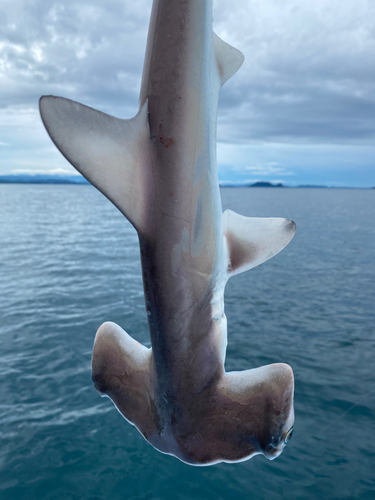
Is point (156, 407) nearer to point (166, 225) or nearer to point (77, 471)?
point (166, 225)

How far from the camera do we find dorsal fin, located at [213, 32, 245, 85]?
2.84 metres

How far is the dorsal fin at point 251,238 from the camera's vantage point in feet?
10.3

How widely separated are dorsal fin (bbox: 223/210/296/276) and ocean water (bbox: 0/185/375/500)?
4195 millimetres

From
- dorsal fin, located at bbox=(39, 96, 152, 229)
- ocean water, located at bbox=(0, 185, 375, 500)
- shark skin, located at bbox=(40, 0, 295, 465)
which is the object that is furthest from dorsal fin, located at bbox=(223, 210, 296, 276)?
ocean water, located at bbox=(0, 185, 375, 500)

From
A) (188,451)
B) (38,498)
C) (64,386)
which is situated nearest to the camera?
(188,451)

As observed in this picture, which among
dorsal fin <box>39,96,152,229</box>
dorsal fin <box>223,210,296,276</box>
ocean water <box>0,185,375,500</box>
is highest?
dorsal fin <box>39,96,152,229</box>

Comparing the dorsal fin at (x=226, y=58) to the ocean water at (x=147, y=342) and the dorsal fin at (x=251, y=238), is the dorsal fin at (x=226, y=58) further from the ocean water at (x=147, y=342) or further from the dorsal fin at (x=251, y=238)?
the ocean water at (x=147, y=342)

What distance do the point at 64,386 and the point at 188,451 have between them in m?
6.30

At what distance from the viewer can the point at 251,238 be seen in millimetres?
3211

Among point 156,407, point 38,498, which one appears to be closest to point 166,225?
point 156,407

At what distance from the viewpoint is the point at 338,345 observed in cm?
1095

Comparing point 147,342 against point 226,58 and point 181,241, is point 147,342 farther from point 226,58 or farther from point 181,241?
point 226,58

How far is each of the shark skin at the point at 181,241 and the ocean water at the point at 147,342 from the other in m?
3.34

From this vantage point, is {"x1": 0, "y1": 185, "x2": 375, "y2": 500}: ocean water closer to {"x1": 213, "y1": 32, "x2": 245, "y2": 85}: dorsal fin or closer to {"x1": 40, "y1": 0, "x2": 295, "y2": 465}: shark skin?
{"x1": 40, "y1": 0, "x2": 295, "y2": 465}: shark skin
